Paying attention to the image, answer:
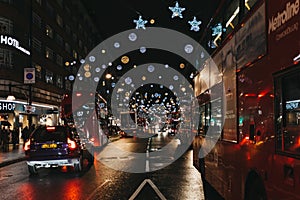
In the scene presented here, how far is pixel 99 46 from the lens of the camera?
9406cm

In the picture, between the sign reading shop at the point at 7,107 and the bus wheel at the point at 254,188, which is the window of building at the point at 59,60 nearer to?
the sign reading shop at the point at 7,107

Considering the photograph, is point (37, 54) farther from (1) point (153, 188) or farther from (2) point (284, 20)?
(2) point (284, 20)

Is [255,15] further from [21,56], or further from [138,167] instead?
[21,56]

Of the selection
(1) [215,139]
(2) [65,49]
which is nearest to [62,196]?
(1) [215,139]

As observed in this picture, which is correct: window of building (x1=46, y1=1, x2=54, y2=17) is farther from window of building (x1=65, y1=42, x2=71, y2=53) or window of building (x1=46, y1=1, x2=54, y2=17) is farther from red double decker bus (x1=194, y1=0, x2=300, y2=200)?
red double decker bus (x1=194, y1=0, x2=300, y2=200)

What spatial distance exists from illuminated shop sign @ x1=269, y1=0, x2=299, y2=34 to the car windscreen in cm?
1119

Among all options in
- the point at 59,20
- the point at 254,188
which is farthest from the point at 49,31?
the point at 254,188

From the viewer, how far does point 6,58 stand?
38000mm

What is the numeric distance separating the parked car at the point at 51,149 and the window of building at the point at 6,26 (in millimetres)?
24334

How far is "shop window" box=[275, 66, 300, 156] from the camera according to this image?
4.84 m

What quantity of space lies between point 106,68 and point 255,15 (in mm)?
88757

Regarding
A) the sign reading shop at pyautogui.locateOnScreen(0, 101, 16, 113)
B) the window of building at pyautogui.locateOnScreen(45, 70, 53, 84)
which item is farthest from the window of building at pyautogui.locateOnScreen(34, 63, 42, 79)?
the sign reading shop at pyautogui.locateOnScreen(0, 101, 16, 113)

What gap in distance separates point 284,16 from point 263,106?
52.7 inches

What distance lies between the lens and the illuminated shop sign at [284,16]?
4789mm
